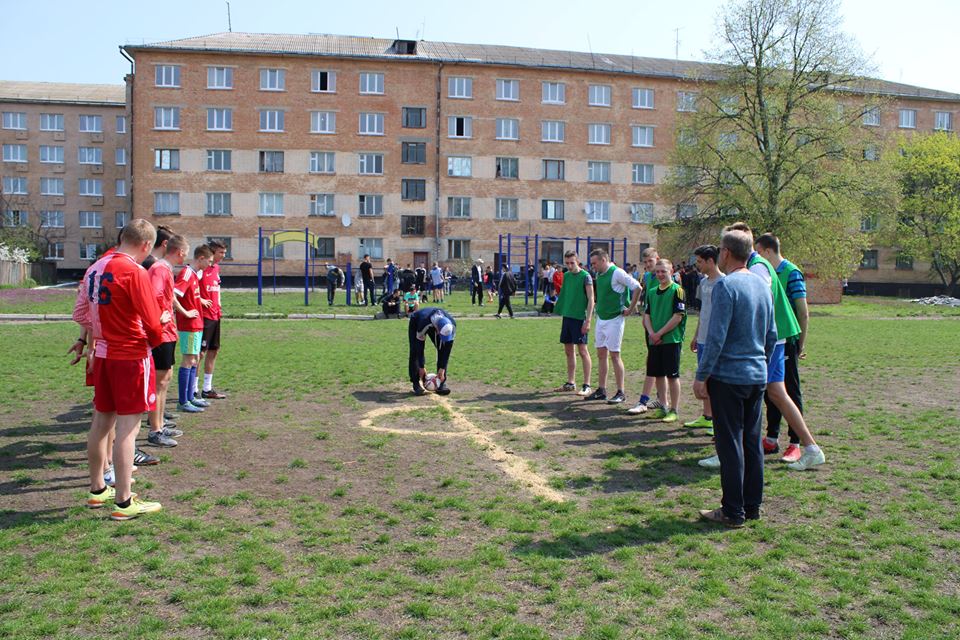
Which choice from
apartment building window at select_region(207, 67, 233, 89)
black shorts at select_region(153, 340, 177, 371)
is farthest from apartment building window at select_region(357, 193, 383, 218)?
black shorts at select_region(153, 340, 177, 371)

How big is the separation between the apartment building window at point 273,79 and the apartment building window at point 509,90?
52.6 ft

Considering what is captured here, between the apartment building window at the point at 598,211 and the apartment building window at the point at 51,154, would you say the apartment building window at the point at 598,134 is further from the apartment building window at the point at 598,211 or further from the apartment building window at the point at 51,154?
the apartment building window at the point at 51,154

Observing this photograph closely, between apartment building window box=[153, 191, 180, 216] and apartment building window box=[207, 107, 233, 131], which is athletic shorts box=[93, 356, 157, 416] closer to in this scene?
apartment building window box=[153, 191, 180, 216]

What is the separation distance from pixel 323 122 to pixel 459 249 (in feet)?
44.8

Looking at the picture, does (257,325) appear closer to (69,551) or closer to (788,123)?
(69,551)

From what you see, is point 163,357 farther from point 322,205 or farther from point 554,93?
point 554,93

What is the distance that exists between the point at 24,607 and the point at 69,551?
0.88 metres

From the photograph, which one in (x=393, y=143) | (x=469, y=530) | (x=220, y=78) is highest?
(x=220, y=78)

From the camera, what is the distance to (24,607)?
424 cm

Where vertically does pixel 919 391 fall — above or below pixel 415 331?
below

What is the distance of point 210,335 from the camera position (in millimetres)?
10461

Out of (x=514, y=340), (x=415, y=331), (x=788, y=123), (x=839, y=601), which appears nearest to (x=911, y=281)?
(x=788, y=123)

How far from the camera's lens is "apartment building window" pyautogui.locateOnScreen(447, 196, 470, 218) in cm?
5806

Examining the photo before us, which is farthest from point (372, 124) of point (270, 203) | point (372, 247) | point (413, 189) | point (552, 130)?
point (552, 130)
